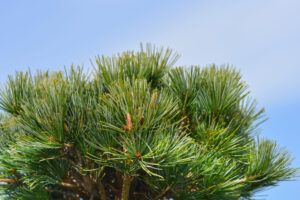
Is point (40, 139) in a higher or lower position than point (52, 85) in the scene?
lower

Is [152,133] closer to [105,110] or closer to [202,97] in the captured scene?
[105,110]

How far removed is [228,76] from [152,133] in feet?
2.57

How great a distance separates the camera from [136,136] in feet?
6.35

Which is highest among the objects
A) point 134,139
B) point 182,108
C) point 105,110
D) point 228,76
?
point 228,76

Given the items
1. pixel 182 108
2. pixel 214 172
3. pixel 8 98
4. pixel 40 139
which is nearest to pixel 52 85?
pixel 40 139

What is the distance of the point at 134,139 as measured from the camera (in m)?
1.92

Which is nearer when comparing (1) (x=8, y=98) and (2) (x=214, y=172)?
(2) (x=214, y=172)

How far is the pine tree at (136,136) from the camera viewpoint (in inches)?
78.0

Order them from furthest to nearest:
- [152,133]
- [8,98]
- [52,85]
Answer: [8,98]
[52,85]
[152,133]

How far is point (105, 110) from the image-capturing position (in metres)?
2.02

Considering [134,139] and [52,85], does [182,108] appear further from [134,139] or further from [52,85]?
[52,85]

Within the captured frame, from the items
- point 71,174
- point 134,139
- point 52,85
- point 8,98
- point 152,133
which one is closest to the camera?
point 134,139

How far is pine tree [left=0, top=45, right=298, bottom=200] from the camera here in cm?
198

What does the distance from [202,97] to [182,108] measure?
0.50 ft
